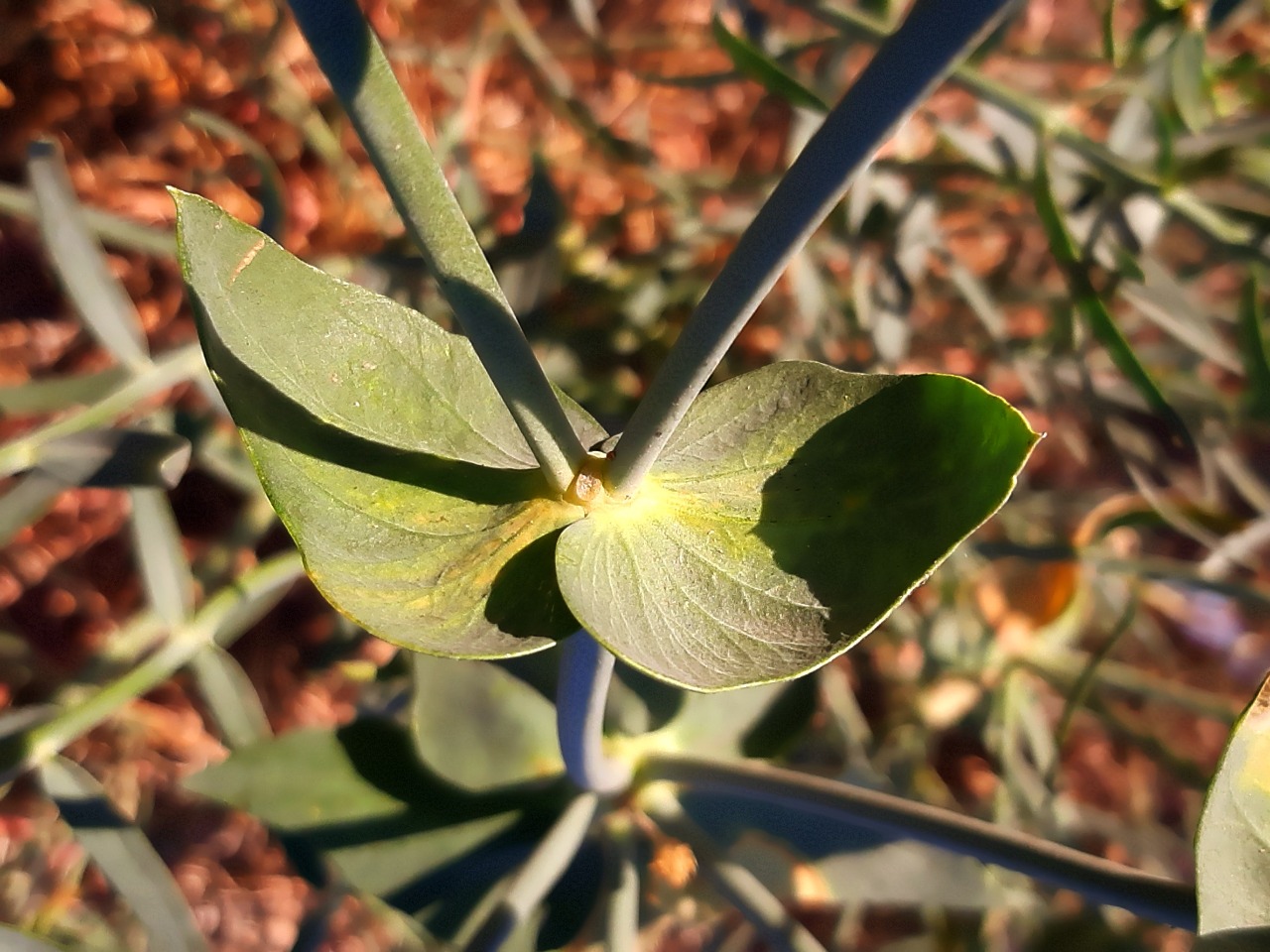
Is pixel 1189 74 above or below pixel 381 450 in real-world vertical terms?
above

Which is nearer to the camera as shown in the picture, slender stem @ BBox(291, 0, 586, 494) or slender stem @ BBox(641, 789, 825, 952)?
slender stem @ BBox(291, 0, 586, 494)

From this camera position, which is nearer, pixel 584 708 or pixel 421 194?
pixel 421 194

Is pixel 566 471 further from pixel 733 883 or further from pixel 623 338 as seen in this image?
pixel 623 338

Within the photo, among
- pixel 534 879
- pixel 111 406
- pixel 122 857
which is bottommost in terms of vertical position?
pixel 122 857

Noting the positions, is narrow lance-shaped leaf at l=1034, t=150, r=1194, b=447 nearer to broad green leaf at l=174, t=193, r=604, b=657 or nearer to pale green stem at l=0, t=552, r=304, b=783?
broad green leaf at l=174, t=193, r=604, b=657

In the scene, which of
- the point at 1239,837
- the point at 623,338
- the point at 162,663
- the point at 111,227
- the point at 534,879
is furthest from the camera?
the point at 623,338

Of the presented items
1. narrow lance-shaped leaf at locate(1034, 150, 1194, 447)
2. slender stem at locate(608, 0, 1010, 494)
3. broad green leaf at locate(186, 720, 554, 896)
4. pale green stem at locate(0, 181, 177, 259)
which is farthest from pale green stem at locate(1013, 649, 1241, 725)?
pale green stem at locate(0, 181, 177, 259)

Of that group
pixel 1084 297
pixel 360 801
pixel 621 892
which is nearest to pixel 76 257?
pixel 360 801
